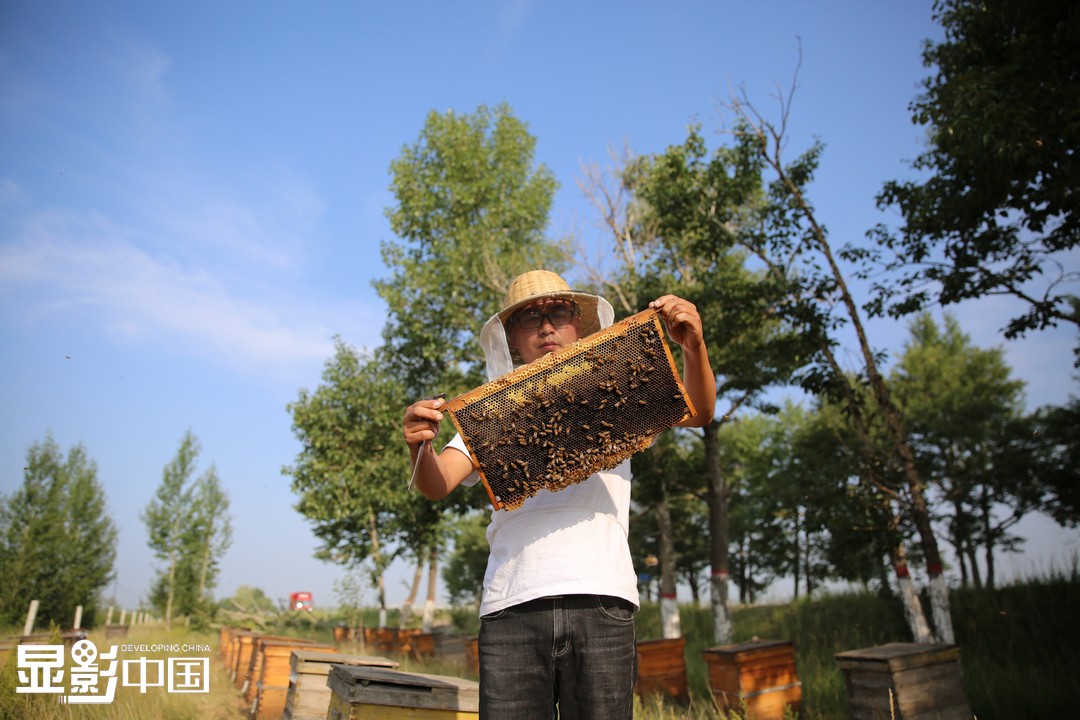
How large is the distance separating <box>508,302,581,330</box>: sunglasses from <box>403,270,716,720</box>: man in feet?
1.65

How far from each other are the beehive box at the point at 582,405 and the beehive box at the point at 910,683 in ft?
17.3

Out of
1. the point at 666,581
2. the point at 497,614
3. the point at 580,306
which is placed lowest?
the point at 666,581

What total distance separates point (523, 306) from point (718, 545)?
14.4 meters

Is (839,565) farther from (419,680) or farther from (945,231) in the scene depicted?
(419,680)

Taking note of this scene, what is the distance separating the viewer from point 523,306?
2.95 metres

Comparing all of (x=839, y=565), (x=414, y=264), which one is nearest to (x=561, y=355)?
(x=414, y=264)

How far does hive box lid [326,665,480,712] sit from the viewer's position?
13.1ft

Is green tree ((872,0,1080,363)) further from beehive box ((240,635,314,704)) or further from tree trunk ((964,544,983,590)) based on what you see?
tree trunk ((964,544,983,590))

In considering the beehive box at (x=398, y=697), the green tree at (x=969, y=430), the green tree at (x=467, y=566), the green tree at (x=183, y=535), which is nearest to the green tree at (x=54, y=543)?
the green tree at (x=183, y=535)

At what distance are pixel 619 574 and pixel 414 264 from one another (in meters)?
19.8

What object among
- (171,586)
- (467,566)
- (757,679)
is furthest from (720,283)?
(467,566)

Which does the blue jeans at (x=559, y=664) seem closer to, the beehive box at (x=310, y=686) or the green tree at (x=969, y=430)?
the beehive box at (x=310, y=686)

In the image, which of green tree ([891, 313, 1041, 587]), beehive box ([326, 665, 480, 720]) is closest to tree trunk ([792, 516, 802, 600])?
green tree ([891, 313, 1041, 587])

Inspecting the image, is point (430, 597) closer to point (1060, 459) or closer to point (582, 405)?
point (1060, 459)
